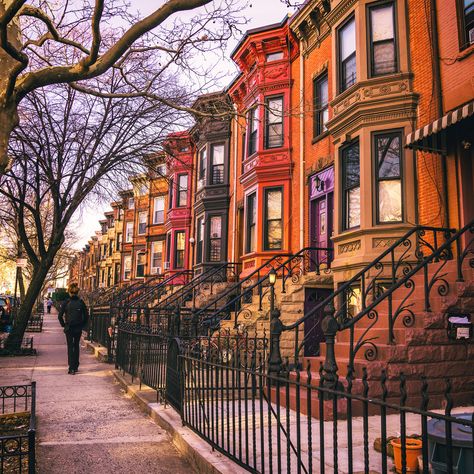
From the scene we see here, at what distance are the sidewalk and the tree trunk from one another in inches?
186

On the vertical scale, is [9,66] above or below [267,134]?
below

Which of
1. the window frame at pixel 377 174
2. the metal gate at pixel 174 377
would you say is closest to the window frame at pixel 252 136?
the window frame at pixel 377 174

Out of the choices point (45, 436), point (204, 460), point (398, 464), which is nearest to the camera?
point (398, 464)

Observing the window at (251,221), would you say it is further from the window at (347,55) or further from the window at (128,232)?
the window at (128,232)

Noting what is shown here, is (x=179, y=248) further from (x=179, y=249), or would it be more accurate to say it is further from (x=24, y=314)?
(x=24, y=314)

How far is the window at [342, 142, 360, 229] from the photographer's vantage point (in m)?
11.3

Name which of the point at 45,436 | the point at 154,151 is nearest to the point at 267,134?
the point at 154,151

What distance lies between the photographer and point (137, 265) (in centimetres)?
3747

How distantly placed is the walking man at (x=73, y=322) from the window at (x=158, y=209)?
2113 cm

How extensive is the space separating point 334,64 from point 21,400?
10.2 metres

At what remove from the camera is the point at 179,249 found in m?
27.3

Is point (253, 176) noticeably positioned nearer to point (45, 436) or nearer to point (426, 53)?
point (426, 53)

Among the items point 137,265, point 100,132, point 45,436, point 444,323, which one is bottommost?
point 45,436

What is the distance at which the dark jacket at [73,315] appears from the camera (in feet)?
39.2
